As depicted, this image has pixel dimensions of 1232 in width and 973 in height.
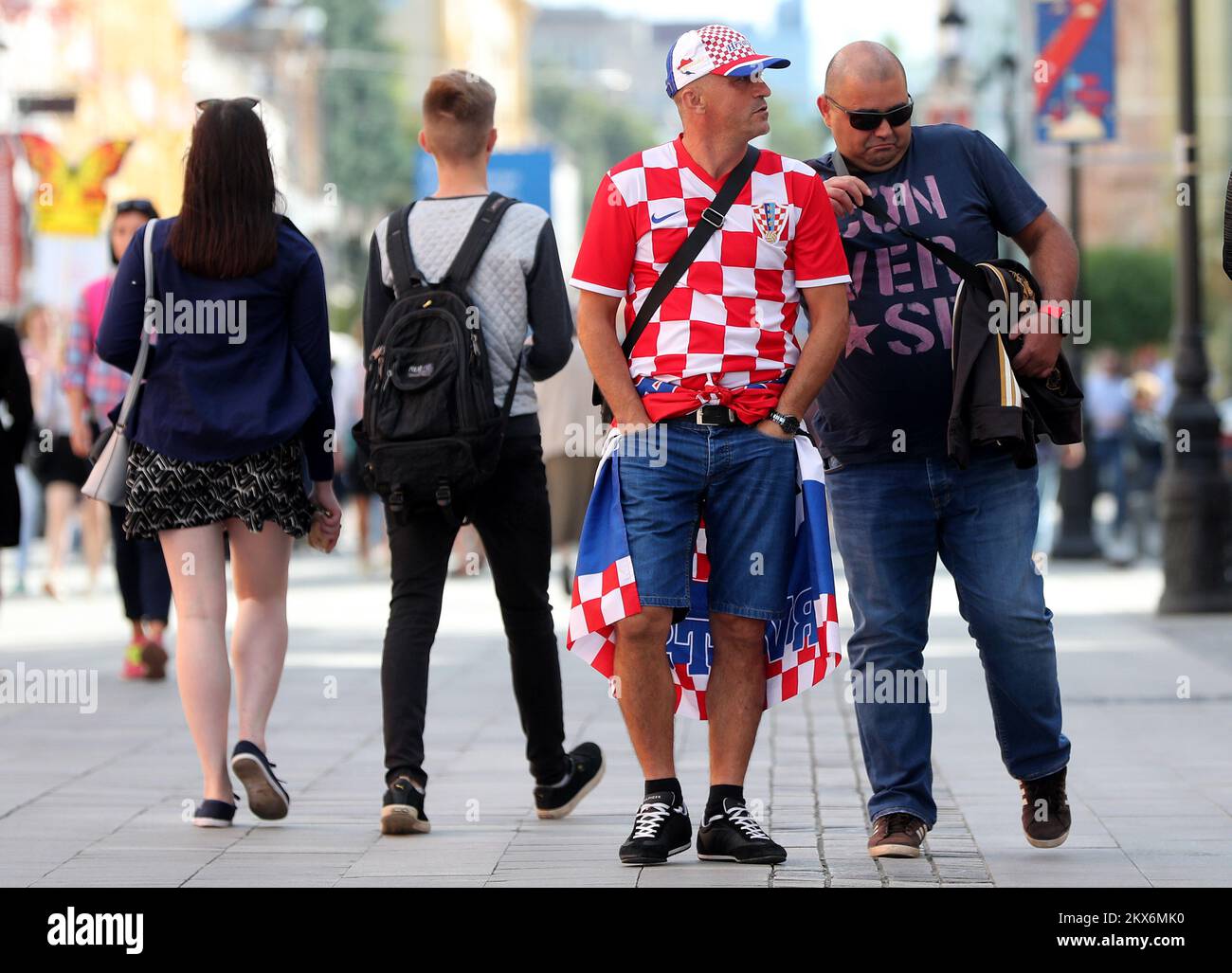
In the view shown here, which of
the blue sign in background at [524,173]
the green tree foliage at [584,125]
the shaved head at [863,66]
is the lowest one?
the shaved head at [863,66]

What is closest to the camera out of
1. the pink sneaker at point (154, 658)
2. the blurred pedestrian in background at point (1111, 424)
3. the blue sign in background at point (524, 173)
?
the pink sneaker at point (154, 658)

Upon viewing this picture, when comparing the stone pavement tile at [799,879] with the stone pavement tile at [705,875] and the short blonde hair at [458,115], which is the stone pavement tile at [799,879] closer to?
the stone pavement tile at [705,875]

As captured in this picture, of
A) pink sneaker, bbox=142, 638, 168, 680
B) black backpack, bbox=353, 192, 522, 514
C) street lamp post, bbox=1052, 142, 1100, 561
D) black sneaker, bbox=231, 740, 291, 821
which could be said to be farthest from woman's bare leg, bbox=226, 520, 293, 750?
street lamp post, bbox=1052, 142, 1100, 561

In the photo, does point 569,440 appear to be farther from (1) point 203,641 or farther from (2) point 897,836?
(2) point 897,836

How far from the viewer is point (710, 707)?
5.82 m

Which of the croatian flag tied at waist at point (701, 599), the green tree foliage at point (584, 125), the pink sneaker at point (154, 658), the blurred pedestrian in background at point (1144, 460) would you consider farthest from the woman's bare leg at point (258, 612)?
the green tree foliage at point (584, 125)

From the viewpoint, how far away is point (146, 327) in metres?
6.52

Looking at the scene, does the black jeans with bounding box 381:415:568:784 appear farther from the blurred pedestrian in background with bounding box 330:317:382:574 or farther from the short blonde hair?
the blurred pedestrian in background with bounding box 330:317:382:574

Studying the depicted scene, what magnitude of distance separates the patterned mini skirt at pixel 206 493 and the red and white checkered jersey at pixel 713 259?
1329mm

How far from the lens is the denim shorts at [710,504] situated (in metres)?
5.62

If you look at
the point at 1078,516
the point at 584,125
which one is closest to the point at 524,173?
the point at 1078,516

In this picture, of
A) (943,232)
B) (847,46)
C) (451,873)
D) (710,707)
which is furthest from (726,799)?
(847,46)

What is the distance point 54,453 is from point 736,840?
34.9 ft

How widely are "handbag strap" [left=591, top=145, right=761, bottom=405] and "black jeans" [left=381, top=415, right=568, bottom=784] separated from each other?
0.94 meters
